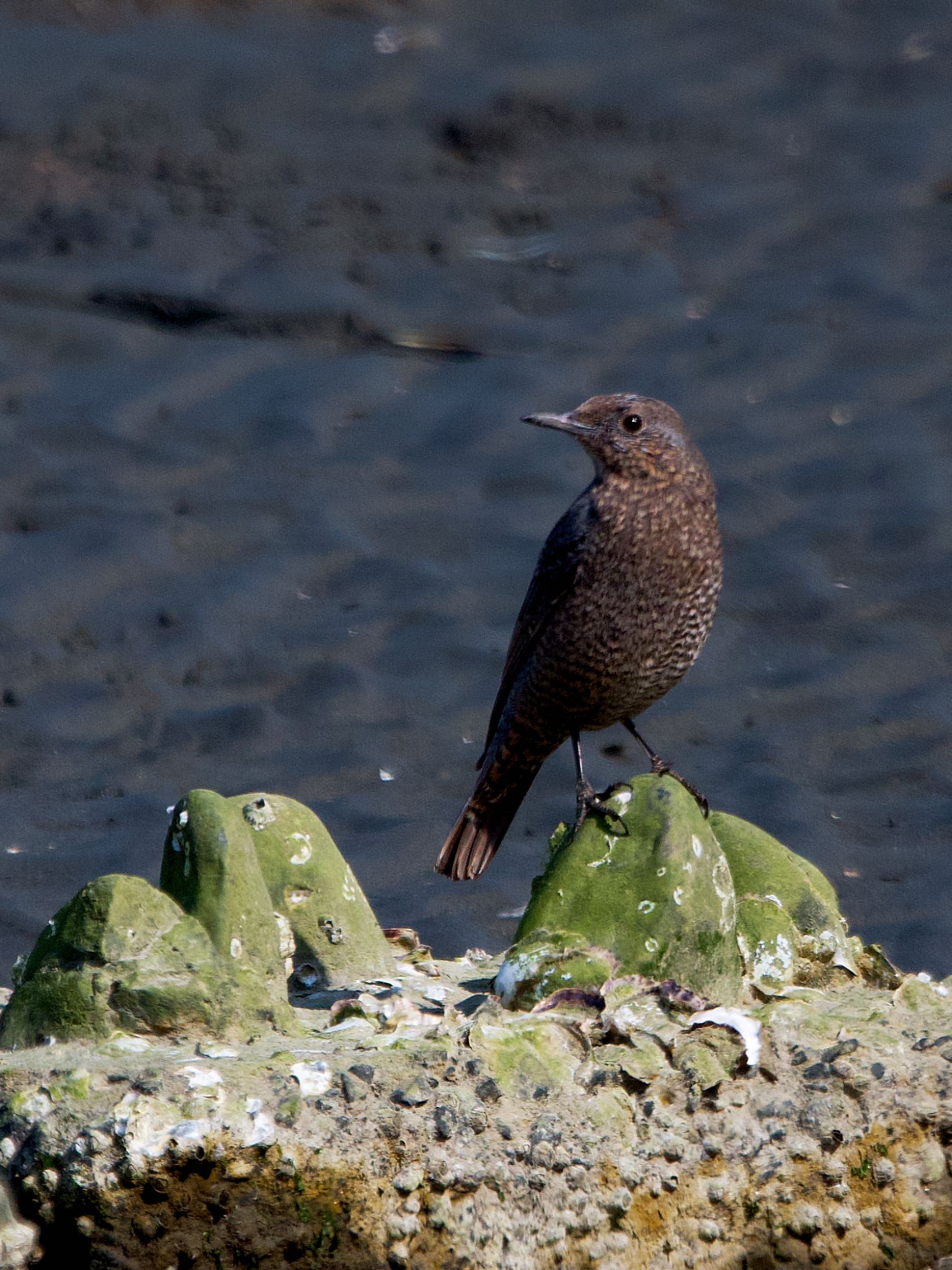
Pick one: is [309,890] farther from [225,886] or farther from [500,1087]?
[500,1087]

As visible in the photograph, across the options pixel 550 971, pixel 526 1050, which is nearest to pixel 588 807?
pixel 550 971

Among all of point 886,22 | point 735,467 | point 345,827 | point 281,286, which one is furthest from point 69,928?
point 886,22

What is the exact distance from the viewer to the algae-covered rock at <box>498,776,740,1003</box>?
4.09 metres

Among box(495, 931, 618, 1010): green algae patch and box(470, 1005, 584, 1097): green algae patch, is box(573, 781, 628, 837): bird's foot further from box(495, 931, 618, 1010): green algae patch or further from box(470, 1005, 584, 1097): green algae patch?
box(470, 1005, 584, 1097): green algae patch

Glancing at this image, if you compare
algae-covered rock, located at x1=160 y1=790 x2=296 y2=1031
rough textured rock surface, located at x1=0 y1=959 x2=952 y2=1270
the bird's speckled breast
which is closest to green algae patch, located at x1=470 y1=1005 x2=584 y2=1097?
rough textured rock surface, located at x1=0 y1=959 x2=952 y2=1270

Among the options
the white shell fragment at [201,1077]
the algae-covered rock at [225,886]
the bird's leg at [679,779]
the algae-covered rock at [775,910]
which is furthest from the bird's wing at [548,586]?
the white shell fragment at [201,1077]

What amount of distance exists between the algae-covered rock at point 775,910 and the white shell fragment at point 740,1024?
0.37 m

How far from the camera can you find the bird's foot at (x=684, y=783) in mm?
4853

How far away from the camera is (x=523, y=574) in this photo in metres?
8.99

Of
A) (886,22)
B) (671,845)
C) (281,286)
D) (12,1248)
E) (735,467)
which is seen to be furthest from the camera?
(886,22)

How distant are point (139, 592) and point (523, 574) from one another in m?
1.90

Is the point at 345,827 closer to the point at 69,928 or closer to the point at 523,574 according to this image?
→ the point at 523,574

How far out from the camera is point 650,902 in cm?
412

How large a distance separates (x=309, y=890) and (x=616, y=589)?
4.82 feet
